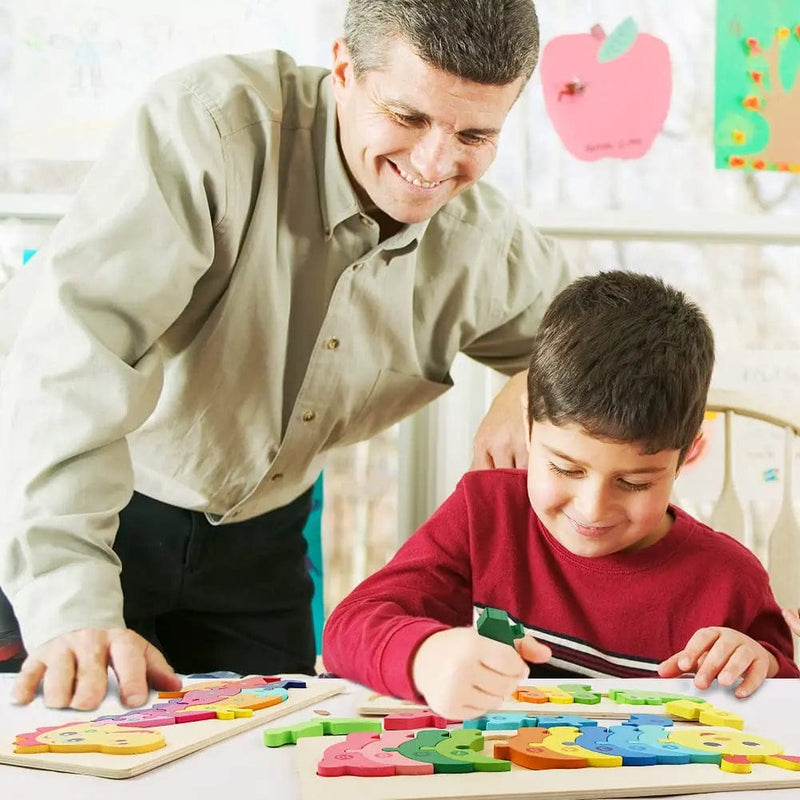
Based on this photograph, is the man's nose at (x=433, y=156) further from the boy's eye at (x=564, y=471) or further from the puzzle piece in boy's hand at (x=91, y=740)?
the puzzle piece in boy's hand at (x=91, y=740)

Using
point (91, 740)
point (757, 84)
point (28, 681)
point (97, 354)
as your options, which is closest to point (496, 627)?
point (91, 740)

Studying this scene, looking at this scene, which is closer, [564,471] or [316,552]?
[564,471]

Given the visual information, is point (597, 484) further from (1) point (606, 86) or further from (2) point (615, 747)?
(1) point (606, 86)

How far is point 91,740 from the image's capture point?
24.9 inches

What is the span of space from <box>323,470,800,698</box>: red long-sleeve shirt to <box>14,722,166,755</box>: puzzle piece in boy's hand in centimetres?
34

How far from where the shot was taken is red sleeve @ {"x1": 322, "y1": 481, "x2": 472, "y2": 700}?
31.9 inches

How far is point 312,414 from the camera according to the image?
125 cm

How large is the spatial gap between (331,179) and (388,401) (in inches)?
12.3

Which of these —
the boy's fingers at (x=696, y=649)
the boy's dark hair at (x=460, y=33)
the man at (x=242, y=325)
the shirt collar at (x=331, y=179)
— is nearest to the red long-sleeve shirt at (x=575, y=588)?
the boy's fingers at (x=696, y=649)

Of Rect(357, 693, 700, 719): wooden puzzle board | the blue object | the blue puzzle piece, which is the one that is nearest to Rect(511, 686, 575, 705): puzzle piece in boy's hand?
Rect(357, 693, 700, 719): wooden puzzle board

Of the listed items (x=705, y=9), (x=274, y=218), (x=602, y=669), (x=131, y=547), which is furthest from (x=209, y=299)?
(x=705, y=9)

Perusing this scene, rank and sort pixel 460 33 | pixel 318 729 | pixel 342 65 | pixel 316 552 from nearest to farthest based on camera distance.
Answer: pixel 318 729 < pixel 460 33 < pixel 342 65 < pixel 316 552

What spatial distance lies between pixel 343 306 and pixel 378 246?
8 cm

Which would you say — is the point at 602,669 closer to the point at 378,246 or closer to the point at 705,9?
the point at 378,246
